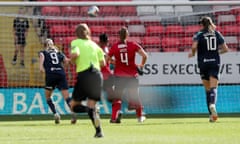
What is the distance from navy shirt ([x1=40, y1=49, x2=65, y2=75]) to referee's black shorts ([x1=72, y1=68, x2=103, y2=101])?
212 inches

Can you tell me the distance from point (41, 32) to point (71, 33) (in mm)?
865

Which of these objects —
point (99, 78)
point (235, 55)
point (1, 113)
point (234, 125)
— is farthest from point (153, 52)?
point (99, 78)

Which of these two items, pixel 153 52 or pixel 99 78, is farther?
pixel 153 52

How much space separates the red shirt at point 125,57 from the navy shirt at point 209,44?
1.33 metres

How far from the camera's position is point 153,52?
907 inches

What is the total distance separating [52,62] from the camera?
18984 mm

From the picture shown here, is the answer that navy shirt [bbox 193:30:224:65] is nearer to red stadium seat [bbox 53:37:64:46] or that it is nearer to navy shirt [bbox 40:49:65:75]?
navy shirt [bbox 40:49:65:75]

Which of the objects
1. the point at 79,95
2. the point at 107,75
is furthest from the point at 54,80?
the point at 79,95

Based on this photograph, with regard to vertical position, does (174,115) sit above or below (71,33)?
below

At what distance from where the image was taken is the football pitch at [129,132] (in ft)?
41.8

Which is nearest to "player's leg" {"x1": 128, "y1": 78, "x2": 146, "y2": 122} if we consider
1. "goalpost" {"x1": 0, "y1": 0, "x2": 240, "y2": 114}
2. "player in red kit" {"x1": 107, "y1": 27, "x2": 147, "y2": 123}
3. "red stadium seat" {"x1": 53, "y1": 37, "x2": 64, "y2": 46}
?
"player in red kit" {"x1": 107, "y1": 27, "x2": 147, "y2": 123}

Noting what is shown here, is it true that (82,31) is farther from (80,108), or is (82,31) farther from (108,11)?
(108,11)

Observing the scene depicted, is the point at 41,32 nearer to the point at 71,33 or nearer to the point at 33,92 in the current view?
the point at 71,33

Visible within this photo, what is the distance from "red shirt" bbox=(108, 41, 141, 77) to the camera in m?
17.8
